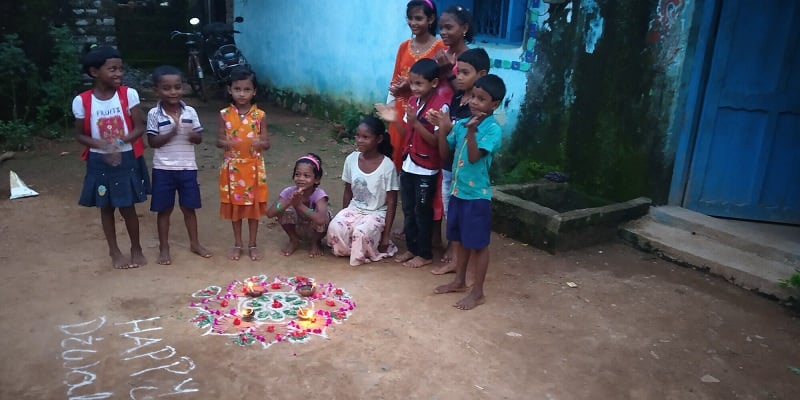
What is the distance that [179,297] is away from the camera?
355 cm

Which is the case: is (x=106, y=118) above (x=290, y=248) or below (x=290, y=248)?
above

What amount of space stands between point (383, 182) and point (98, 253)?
6.49 feet

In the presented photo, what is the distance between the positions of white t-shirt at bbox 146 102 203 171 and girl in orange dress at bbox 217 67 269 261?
0.19 m

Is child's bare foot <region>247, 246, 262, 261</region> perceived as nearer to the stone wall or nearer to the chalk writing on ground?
the chalk writing on ground

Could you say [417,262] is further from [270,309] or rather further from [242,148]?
[242,148]

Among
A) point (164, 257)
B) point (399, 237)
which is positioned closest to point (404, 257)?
point (399, 237)

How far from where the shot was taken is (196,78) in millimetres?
10227

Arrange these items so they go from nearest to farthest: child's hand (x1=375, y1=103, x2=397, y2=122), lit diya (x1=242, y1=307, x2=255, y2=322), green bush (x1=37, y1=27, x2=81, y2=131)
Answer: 1. lit diya (x1=242, y1=307, x2=255, y2=322)
2. child's hand (x1=375, y1=103, x2=397, y2=122)
3. green bush (x1=37, y1=27, x2=81, y2=131)

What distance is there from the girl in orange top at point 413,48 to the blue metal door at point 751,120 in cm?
223

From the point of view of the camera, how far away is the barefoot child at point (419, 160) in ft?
12.5

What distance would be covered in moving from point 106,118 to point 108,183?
386mm

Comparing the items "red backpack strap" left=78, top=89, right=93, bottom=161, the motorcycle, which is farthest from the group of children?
the motorcycle

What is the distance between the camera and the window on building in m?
6.12

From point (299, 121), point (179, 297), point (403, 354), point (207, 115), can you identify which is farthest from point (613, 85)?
point (207, 115)
